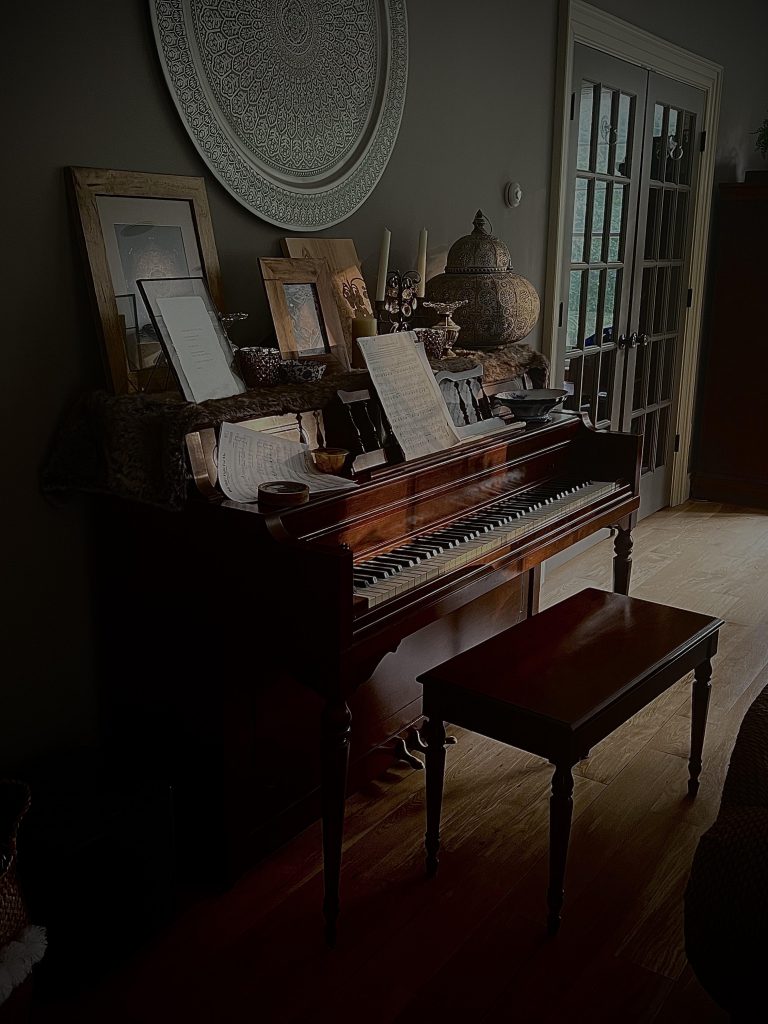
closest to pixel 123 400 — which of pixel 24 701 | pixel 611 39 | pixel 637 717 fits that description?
pixel 24 701

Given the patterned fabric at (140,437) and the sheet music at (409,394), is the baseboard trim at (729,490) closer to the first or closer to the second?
the sheet music at (409,394)

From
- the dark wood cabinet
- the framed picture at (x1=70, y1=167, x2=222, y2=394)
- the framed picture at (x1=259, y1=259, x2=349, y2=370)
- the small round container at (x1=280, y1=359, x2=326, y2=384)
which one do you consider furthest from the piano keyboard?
the dark wood cabinet

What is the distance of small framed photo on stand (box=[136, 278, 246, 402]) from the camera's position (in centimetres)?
199

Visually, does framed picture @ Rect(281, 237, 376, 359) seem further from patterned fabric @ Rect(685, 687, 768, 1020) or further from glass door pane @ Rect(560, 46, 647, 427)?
patterned fabric @ Rect(685, 687, 768, 1020)

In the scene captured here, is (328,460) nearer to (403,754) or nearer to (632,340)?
(403,754)

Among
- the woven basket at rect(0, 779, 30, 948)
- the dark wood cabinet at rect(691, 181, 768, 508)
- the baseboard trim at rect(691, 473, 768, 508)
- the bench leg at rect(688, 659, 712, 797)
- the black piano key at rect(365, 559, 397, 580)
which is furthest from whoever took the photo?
the baseboard trim at rect(691, 473, 768, 508)

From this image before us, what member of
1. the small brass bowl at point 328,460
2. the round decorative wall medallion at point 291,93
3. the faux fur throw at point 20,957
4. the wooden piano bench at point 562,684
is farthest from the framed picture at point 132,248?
the faux fur throw at point 20,957

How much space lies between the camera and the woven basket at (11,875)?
1458mm

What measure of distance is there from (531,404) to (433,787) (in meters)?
1.16

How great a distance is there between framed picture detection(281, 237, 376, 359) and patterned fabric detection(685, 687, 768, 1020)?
159 centimetres

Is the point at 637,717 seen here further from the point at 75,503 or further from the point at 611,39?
the point at 611,39

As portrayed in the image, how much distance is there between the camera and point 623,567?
2.88 metres

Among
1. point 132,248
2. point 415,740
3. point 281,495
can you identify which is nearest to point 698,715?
point 415,740

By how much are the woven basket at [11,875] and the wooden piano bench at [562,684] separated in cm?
83
